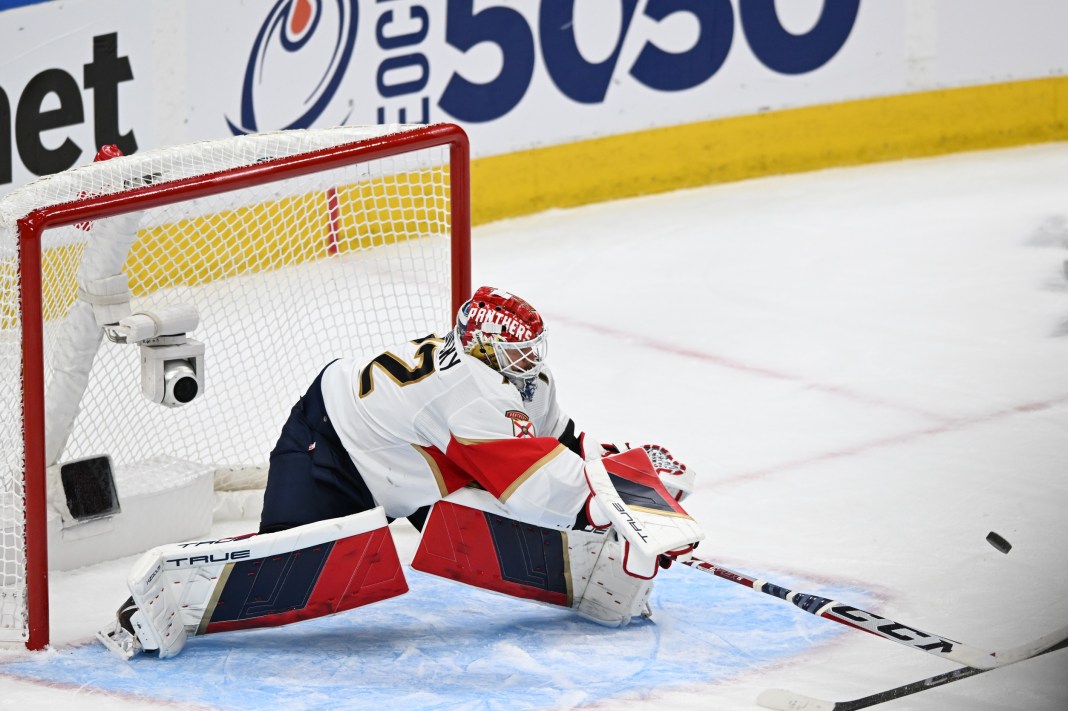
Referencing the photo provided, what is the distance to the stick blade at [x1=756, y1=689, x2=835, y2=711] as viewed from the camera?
2.79m

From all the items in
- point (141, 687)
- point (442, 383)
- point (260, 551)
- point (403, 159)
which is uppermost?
point (403, 159)

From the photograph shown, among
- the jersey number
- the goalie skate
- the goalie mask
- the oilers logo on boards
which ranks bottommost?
the goalie skate

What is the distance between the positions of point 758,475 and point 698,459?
20 cm

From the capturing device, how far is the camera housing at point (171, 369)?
344 centimetres

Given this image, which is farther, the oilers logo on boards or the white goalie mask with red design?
the oilers logo on boards

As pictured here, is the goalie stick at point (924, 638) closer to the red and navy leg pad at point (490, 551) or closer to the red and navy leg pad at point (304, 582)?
the red and navy leg pad at point (490, 551)

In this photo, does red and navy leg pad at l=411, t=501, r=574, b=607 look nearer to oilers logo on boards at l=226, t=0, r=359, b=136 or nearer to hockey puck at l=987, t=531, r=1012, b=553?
hockey puck at l=987, t=531, r=1012, b=553

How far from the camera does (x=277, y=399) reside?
4355 mm

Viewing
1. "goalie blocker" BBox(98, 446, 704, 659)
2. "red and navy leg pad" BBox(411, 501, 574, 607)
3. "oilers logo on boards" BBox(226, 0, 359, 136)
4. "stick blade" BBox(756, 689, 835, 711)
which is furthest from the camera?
"oilers logo on boards" BBox(226, 0, 359, 136)

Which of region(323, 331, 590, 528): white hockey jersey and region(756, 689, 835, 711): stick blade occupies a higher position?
region(323, 331, 590, 528): white hockey jersey

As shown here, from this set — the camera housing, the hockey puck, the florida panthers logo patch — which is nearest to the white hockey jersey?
the florida panthers logo patch

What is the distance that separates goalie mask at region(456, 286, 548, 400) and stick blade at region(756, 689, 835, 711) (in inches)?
30.7

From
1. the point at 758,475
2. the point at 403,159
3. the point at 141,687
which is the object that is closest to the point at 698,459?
the point at 758,475

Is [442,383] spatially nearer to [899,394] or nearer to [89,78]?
[899,394]
